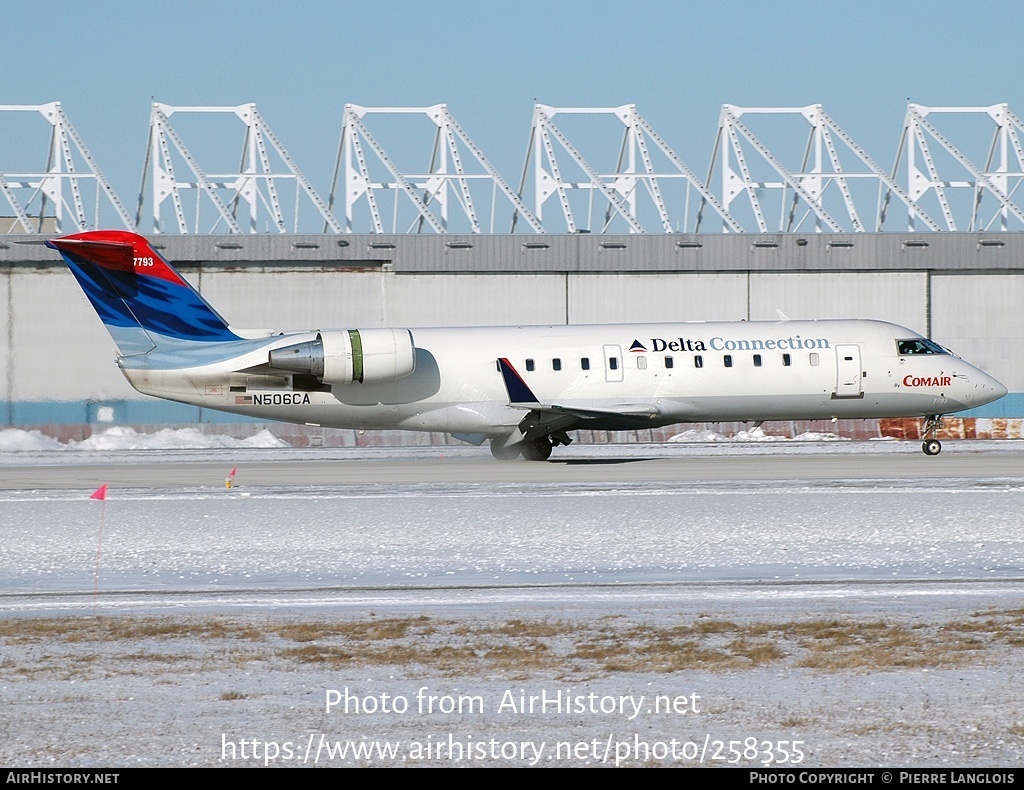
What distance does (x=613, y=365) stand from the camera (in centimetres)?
2825

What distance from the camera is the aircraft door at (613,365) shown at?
28219mm

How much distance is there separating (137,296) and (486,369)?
776 centimetres

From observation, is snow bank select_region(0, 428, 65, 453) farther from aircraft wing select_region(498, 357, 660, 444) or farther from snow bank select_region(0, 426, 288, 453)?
aircraft wing select_region(498, 357, 660, 444)

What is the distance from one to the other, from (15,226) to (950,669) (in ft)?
206

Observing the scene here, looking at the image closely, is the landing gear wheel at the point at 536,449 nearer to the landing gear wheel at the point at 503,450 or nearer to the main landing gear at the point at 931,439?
the landing gear wheel at the point at 503,450

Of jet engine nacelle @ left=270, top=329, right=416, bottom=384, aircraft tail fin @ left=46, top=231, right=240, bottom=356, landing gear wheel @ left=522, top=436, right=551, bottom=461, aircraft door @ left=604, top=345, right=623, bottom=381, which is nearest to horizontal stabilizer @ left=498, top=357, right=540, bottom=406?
landing gear wheel @ left=522, top=436, right=551, bottom=461

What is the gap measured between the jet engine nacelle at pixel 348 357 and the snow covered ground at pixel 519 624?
6681 mm

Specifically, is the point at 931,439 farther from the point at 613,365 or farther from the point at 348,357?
the point at 348,357

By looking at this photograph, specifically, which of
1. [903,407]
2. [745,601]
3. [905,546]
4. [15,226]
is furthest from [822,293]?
[15,226]

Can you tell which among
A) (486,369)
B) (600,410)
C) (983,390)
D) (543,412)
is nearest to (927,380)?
(983,390)

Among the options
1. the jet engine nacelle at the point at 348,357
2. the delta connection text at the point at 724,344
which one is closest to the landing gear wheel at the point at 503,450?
the jet engine nacelle at the point at 348,357

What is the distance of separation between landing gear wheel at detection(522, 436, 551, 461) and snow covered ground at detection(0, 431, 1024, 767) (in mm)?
7631

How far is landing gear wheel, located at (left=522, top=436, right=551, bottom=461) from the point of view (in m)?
28.4
